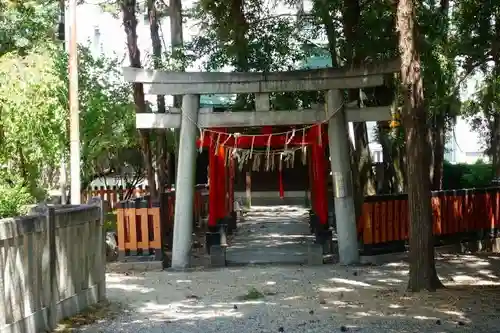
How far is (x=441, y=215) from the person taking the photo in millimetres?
14195

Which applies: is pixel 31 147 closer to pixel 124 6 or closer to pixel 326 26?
→ pixel 124 6

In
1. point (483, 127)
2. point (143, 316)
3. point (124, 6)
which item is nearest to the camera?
point (143, 316)

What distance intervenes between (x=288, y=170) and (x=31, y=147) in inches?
692

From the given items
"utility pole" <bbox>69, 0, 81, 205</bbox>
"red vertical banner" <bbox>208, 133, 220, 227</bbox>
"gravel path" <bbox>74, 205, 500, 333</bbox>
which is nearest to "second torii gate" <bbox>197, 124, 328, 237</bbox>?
"red vertical banner" <bbox>208, 133, 220, 227</bbox>

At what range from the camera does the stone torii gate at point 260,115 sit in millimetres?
12758

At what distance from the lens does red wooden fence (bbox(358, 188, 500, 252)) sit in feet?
42.6

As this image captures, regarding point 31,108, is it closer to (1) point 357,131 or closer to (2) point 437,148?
(1) point 357,131

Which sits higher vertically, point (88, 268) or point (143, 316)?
point (88, 268)

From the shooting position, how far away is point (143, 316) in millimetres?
8031

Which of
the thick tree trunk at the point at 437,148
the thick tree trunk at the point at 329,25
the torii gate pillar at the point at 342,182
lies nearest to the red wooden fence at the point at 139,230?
the torii gate pillar at the point at 342,182

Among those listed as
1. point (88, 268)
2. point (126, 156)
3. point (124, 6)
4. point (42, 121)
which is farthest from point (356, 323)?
point (126, 156)

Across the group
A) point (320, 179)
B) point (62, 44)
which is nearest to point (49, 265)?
point (320, 179)

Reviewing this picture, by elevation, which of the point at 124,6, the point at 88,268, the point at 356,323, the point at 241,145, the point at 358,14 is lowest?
the point at 356,323

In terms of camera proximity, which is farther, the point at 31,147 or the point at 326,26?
Answer: the point at 326,26
